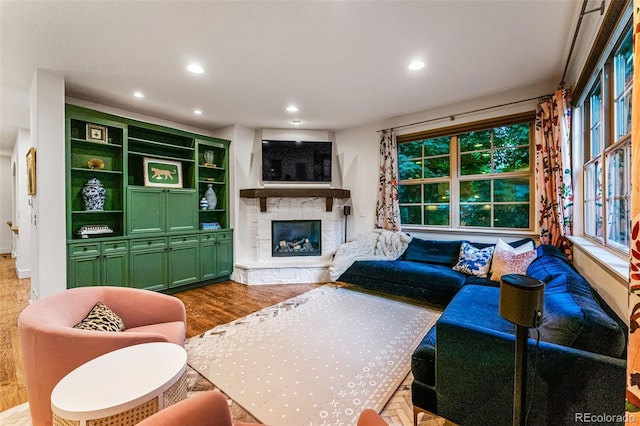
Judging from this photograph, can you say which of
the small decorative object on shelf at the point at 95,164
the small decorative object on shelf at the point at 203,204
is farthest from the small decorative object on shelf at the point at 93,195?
the small decorative object on shelf at the point at 203,204

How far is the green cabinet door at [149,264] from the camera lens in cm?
351

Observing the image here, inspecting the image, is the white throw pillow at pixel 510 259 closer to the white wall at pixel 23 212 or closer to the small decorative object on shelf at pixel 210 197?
the small decorative object on shelf at pixel 210 197

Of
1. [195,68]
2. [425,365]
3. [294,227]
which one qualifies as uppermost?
[195,68]

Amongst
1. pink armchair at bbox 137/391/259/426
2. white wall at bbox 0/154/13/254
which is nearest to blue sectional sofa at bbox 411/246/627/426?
pink armchair at bbox 137/391/259/426

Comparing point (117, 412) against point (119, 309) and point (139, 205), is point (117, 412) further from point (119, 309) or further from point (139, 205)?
point (139, 205)

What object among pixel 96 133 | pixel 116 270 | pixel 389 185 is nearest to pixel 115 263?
pixel 116 270

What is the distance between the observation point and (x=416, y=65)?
8.80 feet

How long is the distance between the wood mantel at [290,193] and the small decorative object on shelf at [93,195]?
1.85 metres

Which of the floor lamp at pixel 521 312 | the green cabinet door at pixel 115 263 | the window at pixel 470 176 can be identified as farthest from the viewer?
the window at pixel 470 176

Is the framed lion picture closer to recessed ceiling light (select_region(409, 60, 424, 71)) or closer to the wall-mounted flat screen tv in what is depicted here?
the wall-mounted flat screen tv

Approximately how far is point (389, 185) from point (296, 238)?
1.82 meters

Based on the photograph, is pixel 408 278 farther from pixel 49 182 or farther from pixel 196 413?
pixel 49 182

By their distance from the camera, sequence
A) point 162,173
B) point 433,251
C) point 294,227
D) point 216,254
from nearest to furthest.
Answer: point 433,251 → point 162,173 → point 216,254 → point 294,227

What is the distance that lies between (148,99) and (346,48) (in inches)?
103
